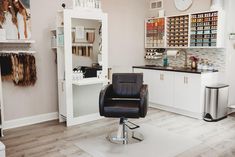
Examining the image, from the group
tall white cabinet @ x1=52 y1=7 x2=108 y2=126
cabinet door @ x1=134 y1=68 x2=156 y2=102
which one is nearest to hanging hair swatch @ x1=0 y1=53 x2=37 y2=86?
tall white cabinet @ x1=52 y1=7 x2=108 y2=126

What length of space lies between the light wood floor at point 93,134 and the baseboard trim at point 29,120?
146 mm

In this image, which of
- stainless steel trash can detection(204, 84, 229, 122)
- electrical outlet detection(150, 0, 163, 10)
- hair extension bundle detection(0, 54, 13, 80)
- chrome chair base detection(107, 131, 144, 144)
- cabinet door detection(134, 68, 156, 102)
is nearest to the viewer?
chrome chair base detection(107, 131, 144, 144)

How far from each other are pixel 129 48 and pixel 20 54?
2.46 metres

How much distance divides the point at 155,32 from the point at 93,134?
9.36ft

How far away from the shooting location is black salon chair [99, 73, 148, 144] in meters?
3.07

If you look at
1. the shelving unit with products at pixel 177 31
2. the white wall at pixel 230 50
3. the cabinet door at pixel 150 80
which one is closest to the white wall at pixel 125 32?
the cabinet door at pixel 150 80

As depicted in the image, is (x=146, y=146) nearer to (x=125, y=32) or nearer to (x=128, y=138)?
(x=128, y=138)

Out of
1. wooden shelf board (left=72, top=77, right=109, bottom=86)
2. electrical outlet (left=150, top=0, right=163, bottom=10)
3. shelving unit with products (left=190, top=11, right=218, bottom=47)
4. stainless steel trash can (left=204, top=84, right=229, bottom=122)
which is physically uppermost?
electrical outlet (left=150, top=0, right=163, bottom=10)

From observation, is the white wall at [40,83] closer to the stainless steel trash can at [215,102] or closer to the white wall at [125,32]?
the white wall at [125,32]

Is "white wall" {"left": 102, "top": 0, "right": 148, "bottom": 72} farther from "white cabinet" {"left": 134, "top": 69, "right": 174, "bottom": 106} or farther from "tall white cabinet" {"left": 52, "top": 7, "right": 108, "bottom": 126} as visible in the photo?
"tall white cabinet" {"left": 52, "top": 7, "right": 108, "bottom": 126}

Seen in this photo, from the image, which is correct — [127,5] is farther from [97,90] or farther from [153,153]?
[153,153]

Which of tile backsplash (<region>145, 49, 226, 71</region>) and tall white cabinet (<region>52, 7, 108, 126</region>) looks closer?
tall white cabinet (<region>52, 7, 108, 126</region>)

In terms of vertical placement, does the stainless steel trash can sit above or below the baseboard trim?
above

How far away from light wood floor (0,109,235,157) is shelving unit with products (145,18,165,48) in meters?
1.70
